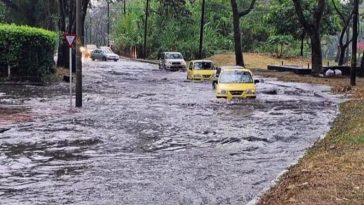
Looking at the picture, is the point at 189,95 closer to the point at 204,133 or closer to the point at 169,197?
the point at 204,133

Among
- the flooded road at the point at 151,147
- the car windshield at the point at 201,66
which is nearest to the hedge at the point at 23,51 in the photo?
the flooded road at the point at 151,147

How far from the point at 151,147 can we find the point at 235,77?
1328 centimetres

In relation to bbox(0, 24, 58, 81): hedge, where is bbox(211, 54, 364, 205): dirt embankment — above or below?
below

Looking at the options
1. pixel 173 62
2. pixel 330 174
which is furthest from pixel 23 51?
pixel 330 174

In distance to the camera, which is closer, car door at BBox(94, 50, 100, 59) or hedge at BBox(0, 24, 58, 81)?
hedge at BBox(0, 24, 58, 81)

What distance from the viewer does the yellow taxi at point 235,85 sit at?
2666 centimetres

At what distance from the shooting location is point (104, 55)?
8219cm

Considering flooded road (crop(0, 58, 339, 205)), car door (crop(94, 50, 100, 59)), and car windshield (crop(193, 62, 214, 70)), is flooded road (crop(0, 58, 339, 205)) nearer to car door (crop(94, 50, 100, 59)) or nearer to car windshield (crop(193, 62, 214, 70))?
car windshield (crop(193, 62, 214, 70))

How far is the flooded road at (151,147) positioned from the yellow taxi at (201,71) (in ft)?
49.6

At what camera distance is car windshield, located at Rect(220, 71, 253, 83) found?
89.5 ft

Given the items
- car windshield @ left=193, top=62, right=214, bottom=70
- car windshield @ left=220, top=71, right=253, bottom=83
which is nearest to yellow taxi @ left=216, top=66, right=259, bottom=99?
car windshield @ left=220, top=71, right=253, bottom=83

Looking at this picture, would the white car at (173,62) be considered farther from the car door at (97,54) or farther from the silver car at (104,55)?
the car door at (97,54)

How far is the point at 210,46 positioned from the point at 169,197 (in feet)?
225

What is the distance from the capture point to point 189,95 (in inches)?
1206
